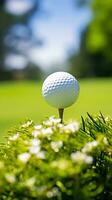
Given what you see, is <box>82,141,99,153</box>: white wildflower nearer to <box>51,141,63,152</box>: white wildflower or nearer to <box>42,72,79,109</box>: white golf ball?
<box>51,141,63,152</box>: white wildflower

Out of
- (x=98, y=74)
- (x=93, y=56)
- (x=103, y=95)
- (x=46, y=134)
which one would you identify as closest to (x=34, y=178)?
(x=46, y=134)

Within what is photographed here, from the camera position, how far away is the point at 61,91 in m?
2.60

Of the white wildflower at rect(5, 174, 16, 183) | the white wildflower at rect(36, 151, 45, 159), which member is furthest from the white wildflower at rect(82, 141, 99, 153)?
the white wildflower at rect(5, 174, 16, 183)

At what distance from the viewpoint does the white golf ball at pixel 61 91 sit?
2594 millimetres

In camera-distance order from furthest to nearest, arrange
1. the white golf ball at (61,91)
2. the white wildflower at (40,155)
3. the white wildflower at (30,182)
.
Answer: the white golf ball at (61,91)
the white wildflower at (40,155)
the white wildflower at (30,182)

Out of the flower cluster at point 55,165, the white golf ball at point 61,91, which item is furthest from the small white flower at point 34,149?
the white golf ball at point 61,91

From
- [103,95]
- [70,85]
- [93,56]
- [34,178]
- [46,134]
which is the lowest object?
[34,178]

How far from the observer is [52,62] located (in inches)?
1812

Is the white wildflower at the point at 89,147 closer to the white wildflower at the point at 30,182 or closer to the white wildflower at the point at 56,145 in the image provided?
the white wildflower at the point at 56,145

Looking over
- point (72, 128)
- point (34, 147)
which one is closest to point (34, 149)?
point (34, 147)

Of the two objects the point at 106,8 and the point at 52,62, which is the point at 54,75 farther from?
the point at 52,62

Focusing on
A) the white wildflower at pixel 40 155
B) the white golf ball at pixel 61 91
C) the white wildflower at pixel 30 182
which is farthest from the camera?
the white golf ball at pixel 61 91

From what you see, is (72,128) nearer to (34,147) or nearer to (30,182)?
(34,147)

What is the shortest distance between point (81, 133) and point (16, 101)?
15361 mm
